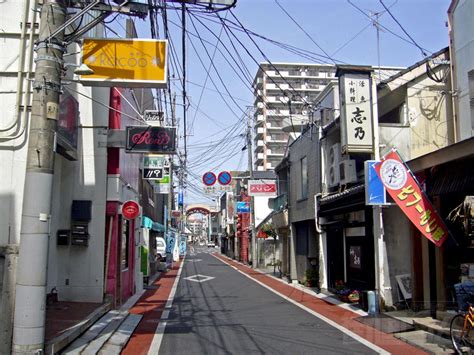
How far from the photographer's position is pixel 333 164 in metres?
18.0

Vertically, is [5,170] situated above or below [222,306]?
above

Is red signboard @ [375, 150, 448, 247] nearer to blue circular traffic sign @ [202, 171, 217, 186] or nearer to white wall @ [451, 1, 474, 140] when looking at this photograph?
white wall @ [451, 1, 474, 140]

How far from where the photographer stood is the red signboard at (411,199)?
1080 cm

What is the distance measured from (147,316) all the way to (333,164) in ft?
28.8

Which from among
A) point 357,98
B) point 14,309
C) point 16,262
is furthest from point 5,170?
point 357,98

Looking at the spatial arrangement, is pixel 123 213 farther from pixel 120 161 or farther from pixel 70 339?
pixel 70 339

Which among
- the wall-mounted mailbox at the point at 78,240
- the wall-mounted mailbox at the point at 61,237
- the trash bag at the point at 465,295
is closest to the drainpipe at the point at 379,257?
the trash bag at the point at 465,295

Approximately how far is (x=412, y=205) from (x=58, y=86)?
7.85m

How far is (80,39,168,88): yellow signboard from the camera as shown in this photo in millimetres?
8211

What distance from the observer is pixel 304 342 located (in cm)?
970

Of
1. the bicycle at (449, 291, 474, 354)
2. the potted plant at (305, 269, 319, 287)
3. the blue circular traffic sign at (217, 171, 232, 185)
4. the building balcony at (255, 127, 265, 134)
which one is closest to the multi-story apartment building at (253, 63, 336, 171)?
the building balcony at (255, 127, 265, 134)

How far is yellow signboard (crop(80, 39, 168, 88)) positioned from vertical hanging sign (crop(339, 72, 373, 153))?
23.8 ft

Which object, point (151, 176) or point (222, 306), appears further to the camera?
point (151, 176)

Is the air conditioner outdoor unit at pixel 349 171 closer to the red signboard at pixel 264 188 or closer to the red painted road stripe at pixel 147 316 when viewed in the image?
the red painted road stripe at pixel 147 316
